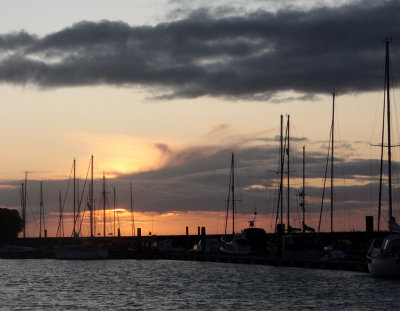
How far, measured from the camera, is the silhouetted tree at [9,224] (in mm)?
164750

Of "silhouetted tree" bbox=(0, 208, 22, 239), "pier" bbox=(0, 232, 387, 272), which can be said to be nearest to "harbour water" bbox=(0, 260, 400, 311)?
"pier" bbox=(0, 232, 387, 272)

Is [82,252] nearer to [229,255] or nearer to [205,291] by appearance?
[229,255]

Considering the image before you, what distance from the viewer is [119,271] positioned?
3499 inches

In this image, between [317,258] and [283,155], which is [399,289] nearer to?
[317,258]

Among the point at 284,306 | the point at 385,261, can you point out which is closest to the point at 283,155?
the point at 385,261

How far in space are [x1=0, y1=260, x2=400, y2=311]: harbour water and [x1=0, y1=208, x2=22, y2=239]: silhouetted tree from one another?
85553mm

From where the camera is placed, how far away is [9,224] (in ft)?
544

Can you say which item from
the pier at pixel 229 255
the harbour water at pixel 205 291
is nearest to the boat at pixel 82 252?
the pier at pixel 229 255

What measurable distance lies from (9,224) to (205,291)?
115086 millimetres

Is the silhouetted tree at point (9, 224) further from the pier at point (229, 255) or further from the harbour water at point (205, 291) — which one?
the harbour water at point (205, 291)

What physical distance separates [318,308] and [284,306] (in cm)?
233

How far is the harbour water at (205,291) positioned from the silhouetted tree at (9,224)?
85.6 m

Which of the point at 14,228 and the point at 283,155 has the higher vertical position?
the point at 283,155

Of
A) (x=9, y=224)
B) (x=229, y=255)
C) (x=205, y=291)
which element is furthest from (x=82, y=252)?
(x=9, y=224)
